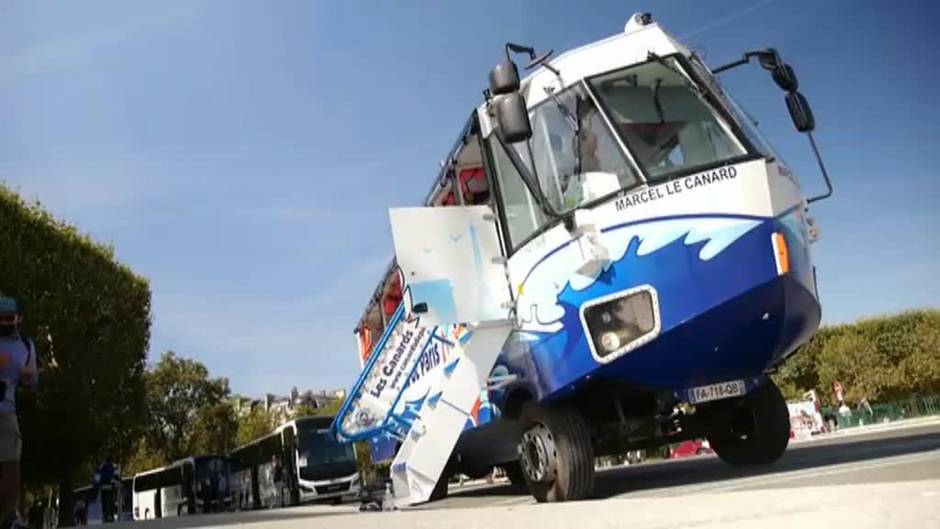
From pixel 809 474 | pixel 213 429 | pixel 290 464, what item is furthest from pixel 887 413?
pixel 213 429

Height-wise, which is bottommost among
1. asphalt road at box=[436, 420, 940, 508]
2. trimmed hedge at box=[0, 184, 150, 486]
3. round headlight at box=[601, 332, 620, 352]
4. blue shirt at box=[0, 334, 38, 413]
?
asphalt road at box=[436, 420, 940, 508]

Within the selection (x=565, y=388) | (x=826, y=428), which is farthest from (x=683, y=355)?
(x=826, y=428)

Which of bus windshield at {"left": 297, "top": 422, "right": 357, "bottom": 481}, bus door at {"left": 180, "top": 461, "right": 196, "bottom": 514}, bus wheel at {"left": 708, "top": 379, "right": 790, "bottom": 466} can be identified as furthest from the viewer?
bus door at {"left": 180, "top": 461, "right": 196, "bottom": 514}

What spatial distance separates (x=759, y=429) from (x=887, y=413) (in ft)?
88.8

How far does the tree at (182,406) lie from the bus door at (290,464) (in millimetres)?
29128

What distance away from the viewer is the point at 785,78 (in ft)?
23.5

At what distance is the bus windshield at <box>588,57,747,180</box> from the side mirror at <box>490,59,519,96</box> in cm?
94

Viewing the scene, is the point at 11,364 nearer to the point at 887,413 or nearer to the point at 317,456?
the point at 317,456

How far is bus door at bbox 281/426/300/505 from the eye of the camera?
24.5 metres

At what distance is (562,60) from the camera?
716 centimetres

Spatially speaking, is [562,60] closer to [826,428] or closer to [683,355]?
[683,355]

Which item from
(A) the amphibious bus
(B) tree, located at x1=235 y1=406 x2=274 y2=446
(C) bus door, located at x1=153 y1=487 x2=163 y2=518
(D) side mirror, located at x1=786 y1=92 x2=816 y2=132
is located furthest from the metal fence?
(B) tree, located at x1=235 y1=406 x2=274 y2=446

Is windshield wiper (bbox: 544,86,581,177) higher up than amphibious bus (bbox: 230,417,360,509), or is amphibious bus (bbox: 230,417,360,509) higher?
windshield wiper (bbox: 544,86,581,177)

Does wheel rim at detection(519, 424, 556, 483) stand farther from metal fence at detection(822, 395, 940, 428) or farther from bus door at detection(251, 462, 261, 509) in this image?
metal fence at detection(822, 395, 940, 428)
